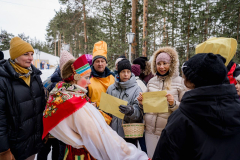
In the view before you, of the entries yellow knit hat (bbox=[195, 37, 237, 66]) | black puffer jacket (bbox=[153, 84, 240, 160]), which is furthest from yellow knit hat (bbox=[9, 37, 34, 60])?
yellow knit hat (bbox=[195, 37, 237, 66])

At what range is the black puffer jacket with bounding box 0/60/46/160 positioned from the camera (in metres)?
1.80

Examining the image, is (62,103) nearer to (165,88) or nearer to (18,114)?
(18,114)

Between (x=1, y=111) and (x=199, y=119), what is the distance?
7.17 feet

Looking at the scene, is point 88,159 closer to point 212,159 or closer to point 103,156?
point 103,156

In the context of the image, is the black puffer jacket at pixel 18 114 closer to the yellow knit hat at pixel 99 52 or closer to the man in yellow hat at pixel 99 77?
the man in yellow hat at pixel 99 77

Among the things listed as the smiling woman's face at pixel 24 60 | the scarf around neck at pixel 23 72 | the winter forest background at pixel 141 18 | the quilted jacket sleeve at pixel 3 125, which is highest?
the winter forest background at pixel 141 18

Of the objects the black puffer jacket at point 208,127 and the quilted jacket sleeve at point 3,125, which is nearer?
the black puffer jacket at point 208,127

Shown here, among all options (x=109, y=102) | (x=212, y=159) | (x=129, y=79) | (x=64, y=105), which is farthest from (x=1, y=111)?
(x=212, y=159)

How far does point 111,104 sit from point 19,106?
1269 millimetres

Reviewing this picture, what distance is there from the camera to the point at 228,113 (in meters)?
0.89

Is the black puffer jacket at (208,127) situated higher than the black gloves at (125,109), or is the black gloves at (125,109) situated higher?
the black puffer jacket at (208,127)

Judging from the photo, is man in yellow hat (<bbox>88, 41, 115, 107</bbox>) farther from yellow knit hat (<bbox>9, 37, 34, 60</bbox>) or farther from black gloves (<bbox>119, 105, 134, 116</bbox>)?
yellow knit hat (<bbox>9, 37, 34, 60</bbox>)

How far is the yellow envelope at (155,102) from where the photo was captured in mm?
1926

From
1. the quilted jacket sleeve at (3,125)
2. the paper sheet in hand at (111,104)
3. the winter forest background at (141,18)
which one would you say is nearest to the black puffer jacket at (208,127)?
the paper sheet in hand at (111,104)
